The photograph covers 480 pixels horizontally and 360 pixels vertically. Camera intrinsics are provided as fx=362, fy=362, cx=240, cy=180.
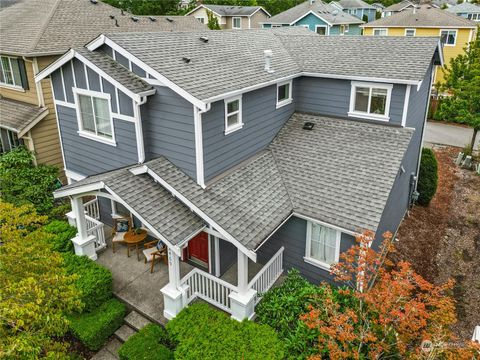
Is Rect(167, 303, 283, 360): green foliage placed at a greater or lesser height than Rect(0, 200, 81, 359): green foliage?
lesser

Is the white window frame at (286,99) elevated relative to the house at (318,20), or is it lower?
lower

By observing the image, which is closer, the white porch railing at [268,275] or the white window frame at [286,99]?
the white porch railing at [268,275]

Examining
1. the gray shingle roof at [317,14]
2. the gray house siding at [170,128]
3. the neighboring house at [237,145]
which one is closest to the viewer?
the neighboring house at [237,145]

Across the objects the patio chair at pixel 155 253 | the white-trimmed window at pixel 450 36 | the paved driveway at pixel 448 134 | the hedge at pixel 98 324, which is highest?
the white-trimmed window at pixel 450 36

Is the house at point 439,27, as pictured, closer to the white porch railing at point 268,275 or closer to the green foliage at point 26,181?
the white porch railing at point 268,275

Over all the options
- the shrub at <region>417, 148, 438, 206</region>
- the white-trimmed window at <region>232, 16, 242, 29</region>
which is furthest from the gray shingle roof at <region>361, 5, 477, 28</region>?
the shrub at <region>417, 148, 438, 206</region>

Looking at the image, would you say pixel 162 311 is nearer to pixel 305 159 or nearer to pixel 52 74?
pixel 305 159

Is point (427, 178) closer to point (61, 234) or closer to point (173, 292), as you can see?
point (173, 292)

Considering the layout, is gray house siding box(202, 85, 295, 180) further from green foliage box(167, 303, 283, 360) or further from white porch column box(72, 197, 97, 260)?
white porch column box(72, 197, 97, 260)

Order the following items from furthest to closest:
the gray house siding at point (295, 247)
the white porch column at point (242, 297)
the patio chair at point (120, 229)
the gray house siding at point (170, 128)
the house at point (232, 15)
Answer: the house at point (232, 15)
the patio chair at point (120, 229)
the gray house siding at point (295, 247)
the gray house siding at point (170, 128)
the white porch column at point (242, 297)

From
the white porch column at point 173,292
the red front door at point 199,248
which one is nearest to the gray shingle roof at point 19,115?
the red front door at point 199,248
